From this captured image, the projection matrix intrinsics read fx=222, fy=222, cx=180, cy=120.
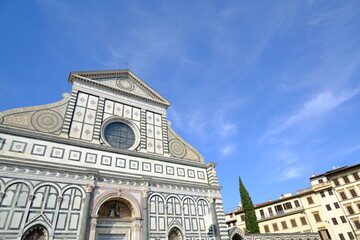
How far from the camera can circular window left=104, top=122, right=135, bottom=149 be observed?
1587 cm

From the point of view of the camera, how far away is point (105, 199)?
13141mm

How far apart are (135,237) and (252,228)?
57.5 ft

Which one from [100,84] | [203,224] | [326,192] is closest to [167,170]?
[203,224]

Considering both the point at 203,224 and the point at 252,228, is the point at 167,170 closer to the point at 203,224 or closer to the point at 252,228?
the point at 203,224

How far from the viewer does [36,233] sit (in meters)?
10.8

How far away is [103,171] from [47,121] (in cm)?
465

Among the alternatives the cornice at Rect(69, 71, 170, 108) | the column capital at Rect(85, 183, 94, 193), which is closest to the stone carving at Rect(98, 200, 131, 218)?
the column capital at Rect(85, 183, 94, 193)

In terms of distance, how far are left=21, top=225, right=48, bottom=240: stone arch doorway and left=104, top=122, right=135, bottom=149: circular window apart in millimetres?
6277

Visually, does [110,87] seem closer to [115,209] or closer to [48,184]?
[48,184]

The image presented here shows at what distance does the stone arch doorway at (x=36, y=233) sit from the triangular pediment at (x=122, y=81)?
32.1 feet

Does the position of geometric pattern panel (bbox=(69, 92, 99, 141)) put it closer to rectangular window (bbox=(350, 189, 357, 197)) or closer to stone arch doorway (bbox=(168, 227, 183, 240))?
stone arch doorway (bbox=(168, 227, 183, 240))

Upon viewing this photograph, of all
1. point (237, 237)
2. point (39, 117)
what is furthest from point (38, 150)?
point (237, 237)

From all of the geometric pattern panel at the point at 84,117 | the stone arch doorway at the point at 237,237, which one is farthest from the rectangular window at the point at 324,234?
the geometric pattern panel at the point at 84,117

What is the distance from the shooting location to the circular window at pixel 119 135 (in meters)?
15.9
